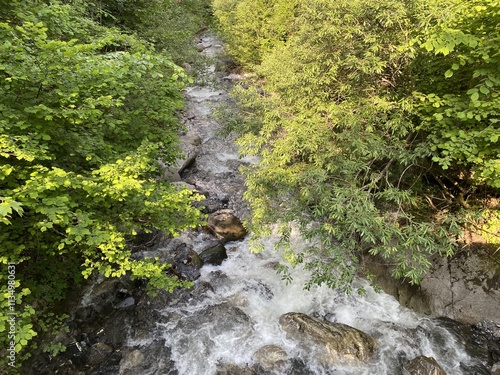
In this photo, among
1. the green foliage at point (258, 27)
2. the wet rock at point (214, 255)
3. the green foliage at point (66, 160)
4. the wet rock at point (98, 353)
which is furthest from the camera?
the green foliage at point (258, 27)

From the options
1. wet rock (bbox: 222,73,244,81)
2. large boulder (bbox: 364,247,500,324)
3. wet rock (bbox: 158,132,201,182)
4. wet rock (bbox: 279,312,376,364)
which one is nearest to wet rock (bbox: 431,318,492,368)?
large boulder (bbox: 364,247,500,324)

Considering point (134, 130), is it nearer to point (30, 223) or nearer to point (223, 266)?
point (30, 223)

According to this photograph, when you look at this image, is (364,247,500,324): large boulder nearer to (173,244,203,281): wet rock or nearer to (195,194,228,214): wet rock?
(173,244,203,281): wet rock

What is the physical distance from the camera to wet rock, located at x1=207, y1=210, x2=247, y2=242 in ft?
35.6

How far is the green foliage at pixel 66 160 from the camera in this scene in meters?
4.06

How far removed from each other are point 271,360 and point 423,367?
330cm

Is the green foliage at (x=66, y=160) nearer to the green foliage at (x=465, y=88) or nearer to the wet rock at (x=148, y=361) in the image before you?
the wet rock at (x=148, y=361)

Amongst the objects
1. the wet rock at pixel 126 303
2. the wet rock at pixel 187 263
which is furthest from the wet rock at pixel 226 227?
the wet rock at pixel 126 303

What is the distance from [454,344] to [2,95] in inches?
400

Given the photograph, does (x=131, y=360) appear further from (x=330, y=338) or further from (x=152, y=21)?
(x=152, y=21)

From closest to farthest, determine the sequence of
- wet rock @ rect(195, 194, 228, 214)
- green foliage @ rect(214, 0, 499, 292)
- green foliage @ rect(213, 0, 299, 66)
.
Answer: green foliage @ rect(214, 0, 499, 292) → wet rock @ rect(195, 194, 228, 214) → green foliage @ rect(213, 0, 299, 66)

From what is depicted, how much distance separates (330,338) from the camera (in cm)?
725

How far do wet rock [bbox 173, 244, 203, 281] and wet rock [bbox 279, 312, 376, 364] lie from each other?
10.0ft

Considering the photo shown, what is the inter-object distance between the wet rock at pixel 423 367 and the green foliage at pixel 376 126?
2004 millimetres
